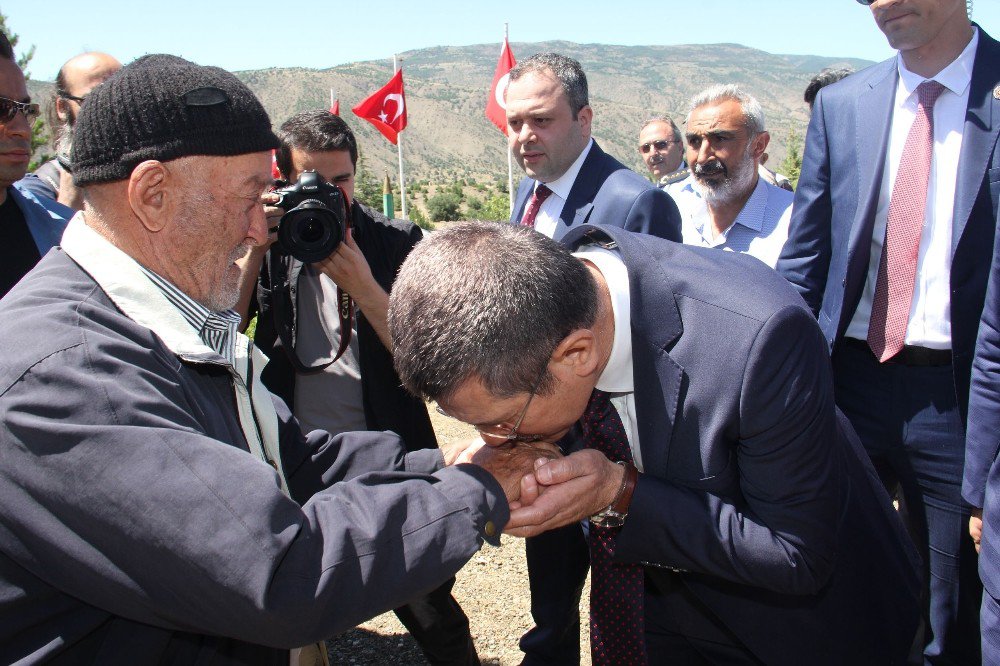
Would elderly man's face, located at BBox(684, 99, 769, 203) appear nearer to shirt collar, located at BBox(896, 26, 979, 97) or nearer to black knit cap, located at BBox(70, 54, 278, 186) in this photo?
shirt collar, located at BBox(896, 26, 979, 97)

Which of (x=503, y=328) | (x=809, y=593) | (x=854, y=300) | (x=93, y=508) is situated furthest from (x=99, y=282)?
(x=854, y=300)

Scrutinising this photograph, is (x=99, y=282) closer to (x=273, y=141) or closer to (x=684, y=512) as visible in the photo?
(x=273, y=141)

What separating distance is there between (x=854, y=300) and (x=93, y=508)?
245 centimetres

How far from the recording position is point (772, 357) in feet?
5.61

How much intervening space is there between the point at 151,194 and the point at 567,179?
252 centimetres

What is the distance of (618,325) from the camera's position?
1.89m

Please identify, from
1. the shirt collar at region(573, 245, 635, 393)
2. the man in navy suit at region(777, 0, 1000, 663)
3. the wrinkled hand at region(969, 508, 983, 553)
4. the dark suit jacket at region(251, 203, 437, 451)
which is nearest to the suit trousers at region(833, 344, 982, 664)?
the man in navy suit at region(777, 0, 1000, 663)

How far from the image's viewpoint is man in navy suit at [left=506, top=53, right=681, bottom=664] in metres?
3.07

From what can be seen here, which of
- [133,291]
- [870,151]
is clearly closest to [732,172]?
[870,151]

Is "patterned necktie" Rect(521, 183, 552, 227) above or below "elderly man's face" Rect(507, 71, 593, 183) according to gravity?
below

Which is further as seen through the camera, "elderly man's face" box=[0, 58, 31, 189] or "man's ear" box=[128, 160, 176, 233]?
"elderly man's face" box=[0, 58, 31, 189]

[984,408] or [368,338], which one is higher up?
[984,408]

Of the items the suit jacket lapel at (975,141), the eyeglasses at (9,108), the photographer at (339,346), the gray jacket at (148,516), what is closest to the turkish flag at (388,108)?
the photographer at (339,346)

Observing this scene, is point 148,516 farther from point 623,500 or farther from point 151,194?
point 623,500
